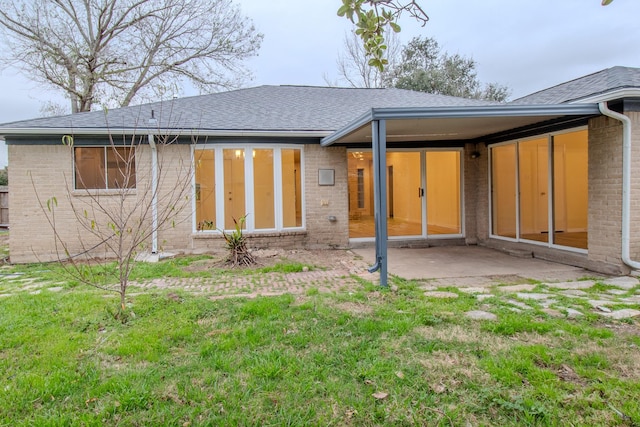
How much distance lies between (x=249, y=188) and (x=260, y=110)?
7.75 ft

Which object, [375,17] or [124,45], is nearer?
[375,17]

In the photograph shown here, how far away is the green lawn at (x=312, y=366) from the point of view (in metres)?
2.40

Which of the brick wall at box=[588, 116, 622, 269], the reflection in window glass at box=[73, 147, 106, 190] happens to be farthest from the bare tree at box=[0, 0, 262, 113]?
the brick wall at box=[588, 116, 622, 269]

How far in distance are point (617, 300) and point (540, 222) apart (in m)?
3.41

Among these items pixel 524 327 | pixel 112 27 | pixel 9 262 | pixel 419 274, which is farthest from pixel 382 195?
pixel 112 27

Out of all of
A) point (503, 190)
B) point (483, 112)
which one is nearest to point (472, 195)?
point (503, 190)

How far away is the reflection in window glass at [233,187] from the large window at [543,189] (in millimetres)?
5605

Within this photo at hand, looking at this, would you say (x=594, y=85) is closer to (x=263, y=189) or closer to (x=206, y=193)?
(x=263, y=189)

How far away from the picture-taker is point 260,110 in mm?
10289

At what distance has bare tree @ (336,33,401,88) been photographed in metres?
22.9

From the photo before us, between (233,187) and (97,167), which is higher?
(97,167)

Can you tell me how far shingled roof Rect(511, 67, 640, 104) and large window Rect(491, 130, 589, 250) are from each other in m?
0.61

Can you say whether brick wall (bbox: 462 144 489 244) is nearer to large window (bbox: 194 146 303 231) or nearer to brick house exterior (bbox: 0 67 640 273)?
brick house exterior (bbox: 0 67 640 273)

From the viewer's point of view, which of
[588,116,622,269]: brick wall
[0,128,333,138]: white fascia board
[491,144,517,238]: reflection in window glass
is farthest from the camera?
[491,144,517,238]: reflection in window glass
